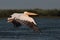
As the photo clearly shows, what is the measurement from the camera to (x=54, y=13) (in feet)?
153

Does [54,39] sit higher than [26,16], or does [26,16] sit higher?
[26,16]

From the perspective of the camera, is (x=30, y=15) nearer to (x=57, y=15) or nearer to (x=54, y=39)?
(x=54, y=39)

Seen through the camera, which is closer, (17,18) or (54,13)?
(17,18)

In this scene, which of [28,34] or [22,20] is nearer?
[22,20]

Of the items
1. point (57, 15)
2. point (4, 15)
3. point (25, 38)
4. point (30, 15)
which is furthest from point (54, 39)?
point (57, 15)

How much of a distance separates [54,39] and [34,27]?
7.61 m

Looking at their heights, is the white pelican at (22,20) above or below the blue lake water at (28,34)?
above

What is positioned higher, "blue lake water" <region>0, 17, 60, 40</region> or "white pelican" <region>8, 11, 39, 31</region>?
"white pelican" <region>8, 11, 39, 31</region>

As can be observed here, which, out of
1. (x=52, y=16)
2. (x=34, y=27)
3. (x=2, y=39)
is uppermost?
(x=34, y=27)

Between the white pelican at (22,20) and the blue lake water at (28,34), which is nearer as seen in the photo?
the white pelican at (22,20)

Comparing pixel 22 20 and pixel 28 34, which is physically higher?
pixel 22 20

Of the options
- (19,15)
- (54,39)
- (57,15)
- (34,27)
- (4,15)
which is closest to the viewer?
(34,27)

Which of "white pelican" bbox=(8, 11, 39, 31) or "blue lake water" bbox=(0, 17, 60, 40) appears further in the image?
"blue lake water" bbox=(0, 17, 60, 40)

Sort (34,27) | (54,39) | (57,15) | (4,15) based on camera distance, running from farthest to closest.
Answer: (57,15), (4,15), (54,39), (34,27)
